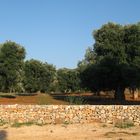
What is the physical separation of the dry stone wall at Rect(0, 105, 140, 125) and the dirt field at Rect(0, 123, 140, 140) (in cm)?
85

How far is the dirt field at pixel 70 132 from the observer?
19703 millimetres

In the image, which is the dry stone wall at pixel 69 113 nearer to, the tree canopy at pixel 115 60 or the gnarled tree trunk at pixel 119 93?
the tree canopy at pixel 115 60

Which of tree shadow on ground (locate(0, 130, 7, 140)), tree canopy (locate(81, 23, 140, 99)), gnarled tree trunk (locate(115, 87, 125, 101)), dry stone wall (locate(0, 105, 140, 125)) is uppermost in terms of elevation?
tree canopy (locate(81, 23, 140, 99))

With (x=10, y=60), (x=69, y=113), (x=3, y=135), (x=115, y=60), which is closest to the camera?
(x=3, y=135)

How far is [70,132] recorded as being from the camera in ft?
70.5

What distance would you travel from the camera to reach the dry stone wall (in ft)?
80.9

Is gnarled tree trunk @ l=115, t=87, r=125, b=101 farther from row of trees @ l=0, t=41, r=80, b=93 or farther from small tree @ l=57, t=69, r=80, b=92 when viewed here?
small tree @ l=57, t=69, r=80, b=92

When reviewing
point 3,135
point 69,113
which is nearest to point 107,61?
point 69,113

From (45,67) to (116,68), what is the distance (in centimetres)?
5039

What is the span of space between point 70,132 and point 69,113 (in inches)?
150

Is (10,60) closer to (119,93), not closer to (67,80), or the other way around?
(119,93)

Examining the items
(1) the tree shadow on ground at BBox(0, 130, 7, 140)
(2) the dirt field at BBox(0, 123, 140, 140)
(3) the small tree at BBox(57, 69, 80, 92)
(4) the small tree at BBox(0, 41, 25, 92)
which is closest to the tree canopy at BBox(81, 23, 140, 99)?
(4) the small tree at BBox(0, 41, 25, 92)

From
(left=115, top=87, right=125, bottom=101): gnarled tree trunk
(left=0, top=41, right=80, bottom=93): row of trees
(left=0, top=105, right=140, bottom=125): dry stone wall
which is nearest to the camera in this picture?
(left=0, top=105, right=140, bottom=125): dry stone wall

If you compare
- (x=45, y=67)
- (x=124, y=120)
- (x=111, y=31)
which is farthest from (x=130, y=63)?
(x=45, y=67)
